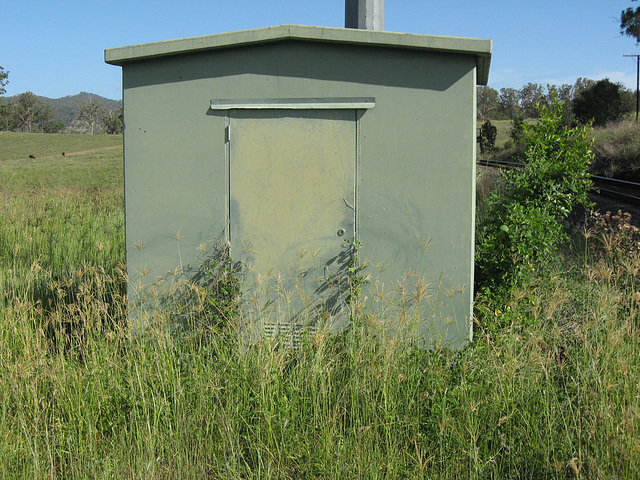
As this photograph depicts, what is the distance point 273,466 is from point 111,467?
0.91m

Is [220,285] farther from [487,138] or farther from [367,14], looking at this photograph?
[487,138]

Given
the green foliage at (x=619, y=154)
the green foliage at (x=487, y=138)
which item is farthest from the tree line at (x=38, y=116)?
the green foliage at (x=619, y=154)

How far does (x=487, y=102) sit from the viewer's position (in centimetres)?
8406

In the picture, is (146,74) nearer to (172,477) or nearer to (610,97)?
(172,477)

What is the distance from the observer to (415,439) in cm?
347

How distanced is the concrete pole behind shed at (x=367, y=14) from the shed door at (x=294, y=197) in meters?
2.09

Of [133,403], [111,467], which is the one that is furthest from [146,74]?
[111,467]

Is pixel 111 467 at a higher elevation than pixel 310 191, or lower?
lower

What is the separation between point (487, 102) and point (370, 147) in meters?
84.1

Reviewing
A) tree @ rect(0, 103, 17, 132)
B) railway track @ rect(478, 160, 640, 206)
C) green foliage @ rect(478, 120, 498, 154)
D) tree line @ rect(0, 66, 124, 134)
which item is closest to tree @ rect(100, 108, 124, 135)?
tree line @ rect(0, 66, 124, 134)

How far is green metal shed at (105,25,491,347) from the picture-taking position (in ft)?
17.2

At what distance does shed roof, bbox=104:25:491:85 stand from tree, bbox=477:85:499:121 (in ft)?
258

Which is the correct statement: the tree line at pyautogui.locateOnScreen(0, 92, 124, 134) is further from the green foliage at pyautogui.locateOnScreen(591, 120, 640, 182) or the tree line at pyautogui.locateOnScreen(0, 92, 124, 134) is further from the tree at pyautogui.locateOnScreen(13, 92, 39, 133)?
the green foliage at pyautogui.locateOnScreen(591, 120, 640, 182)

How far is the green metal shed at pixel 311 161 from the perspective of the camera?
523cm
